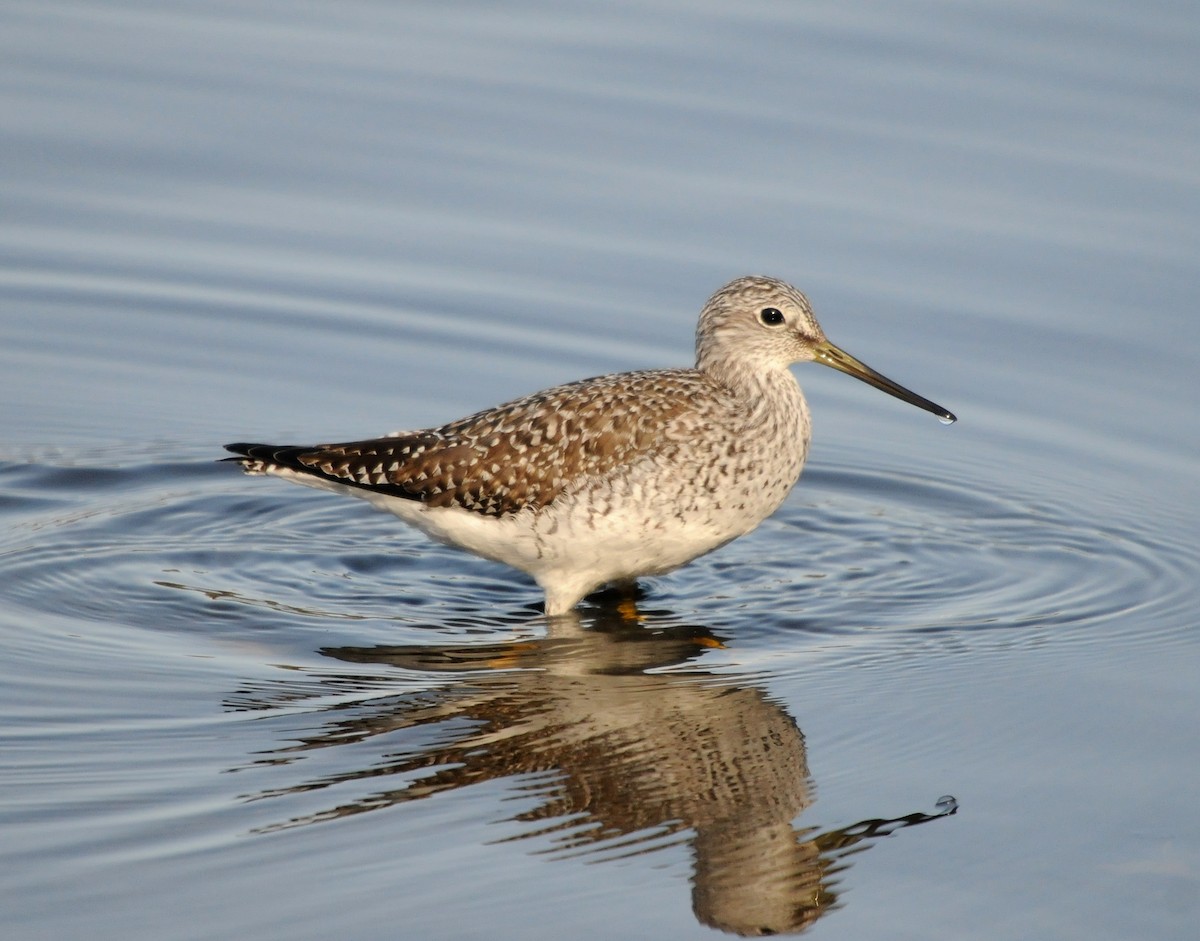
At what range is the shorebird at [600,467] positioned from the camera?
10078 millimetres

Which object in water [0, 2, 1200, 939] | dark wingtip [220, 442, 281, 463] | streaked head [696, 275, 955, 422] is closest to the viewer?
water [0, 2, 1200, 939]

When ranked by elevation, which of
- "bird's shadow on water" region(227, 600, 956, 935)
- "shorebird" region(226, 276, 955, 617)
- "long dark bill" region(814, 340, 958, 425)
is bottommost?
"bird's shadow on water" region(227, 600, 956, 935)

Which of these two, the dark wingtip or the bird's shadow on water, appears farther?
the dark wingtip

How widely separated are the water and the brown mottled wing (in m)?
0.67

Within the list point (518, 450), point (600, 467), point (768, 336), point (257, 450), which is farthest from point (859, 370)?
point (257, 450)

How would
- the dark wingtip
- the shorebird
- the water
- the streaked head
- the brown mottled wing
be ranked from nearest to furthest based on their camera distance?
the water
the shorebird
the brown mottled wing
the dark wingtip
the streaked head

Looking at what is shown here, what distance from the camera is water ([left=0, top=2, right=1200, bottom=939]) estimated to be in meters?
7.31

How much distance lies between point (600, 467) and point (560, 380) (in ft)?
9.31

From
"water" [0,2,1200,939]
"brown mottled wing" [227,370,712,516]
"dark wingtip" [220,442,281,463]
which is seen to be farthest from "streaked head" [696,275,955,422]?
"dark wingtip" [220,442,281,463]

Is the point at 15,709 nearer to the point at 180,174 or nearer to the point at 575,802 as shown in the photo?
the point at 575,802

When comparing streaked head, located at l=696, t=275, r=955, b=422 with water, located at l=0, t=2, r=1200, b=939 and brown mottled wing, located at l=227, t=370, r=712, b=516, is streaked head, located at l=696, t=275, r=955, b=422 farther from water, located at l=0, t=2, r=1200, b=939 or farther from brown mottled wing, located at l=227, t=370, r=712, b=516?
water, located at l=0, t=2, r=1200, b=939

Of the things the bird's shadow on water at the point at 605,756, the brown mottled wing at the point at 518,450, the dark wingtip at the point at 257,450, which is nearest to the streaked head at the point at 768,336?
the brown mottled wing at the point at 518,450

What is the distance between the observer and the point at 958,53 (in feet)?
52.1

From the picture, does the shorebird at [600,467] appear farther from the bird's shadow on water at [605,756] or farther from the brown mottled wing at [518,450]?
the bird's shadow on water at [605,756]
